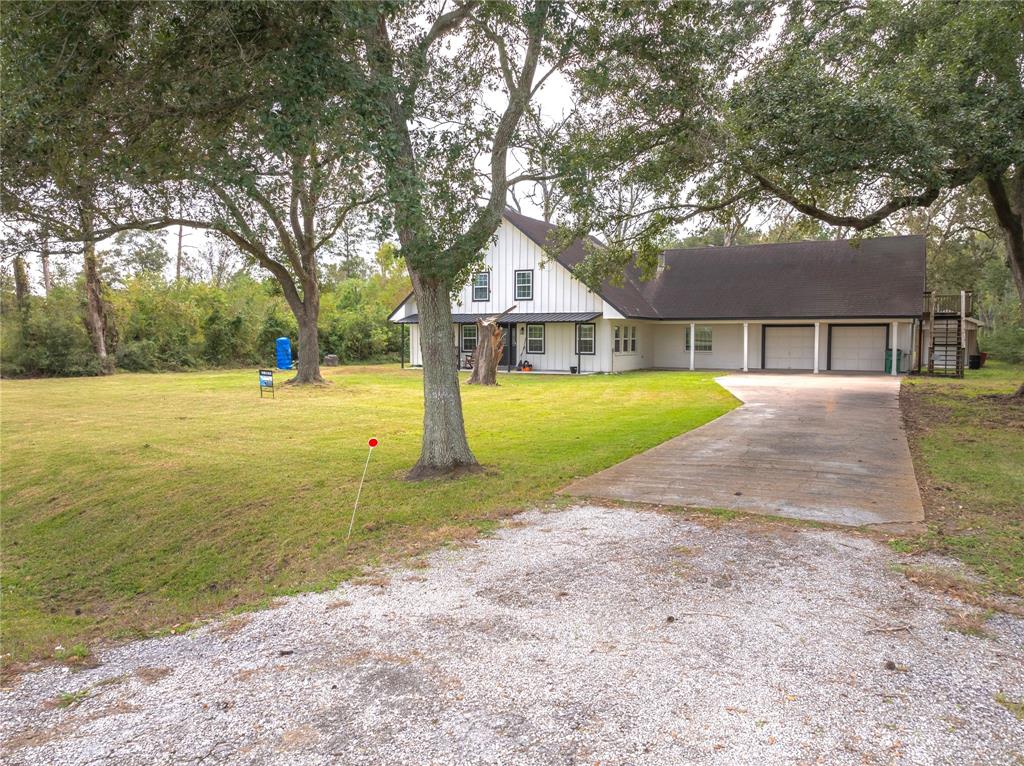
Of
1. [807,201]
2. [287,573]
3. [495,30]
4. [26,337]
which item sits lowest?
[287,573]

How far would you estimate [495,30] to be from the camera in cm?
834

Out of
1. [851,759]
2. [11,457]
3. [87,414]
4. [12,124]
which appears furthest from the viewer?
[87,414]

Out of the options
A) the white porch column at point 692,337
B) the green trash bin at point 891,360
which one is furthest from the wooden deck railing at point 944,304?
the white porch column at point 692,337

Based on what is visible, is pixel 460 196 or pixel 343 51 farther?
pixel 460 196

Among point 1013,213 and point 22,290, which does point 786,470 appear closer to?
point 1013,213

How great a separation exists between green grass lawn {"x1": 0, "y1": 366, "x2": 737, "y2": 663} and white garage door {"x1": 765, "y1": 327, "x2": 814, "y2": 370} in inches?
532

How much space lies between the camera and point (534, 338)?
94.9 feet

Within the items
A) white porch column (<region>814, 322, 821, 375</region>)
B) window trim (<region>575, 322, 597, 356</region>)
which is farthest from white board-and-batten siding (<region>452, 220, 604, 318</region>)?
white porch column (<region>814, 322, 821, 375</region>)

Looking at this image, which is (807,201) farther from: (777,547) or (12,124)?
(12,124)

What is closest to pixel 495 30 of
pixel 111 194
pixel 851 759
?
pixel 111 194

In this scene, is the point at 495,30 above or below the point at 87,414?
above

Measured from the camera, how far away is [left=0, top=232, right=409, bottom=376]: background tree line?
25969mm

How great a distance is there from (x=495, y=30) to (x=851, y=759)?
8378mm

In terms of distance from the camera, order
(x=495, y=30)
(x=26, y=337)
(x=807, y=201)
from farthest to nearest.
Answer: (x=26, y=337)
(x=807, y=201)
(x=495, y=30)
